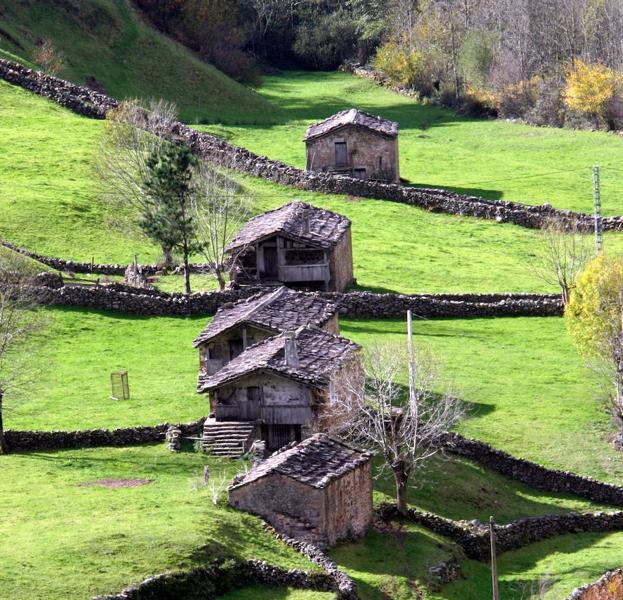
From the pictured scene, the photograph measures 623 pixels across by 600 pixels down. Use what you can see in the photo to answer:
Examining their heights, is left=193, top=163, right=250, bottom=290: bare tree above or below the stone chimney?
above

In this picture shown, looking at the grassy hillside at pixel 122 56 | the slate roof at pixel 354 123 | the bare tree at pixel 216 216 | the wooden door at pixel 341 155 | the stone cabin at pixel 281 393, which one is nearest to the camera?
the stone cabin at pixel 281 393

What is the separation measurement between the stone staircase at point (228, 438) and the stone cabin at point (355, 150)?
48255 millimetres

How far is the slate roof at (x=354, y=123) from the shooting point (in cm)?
10625

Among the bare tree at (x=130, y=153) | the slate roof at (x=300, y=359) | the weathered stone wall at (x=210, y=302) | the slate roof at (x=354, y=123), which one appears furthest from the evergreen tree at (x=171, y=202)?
the slate roof at (x=354, y=123)

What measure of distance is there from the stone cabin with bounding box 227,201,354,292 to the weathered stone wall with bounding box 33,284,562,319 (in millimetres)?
2774

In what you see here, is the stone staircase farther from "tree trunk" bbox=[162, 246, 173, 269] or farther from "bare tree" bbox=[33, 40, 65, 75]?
"bare tree" bbox=[33, 40, 65, 75]

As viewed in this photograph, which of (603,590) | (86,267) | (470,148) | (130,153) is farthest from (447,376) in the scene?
(470,148)

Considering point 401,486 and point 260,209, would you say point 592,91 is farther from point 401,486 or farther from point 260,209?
point 401,486

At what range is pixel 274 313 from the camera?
6712 centimetres

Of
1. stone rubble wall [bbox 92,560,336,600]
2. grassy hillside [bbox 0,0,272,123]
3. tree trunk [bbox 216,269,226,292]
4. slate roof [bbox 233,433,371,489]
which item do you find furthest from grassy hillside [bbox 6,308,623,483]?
grassy hillside [bbox 0,0,272,123]

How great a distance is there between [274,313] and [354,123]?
133 ft

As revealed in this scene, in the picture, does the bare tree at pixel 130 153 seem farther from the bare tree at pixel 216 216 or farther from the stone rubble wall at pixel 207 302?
the stone rubble wall at pixel 207 302

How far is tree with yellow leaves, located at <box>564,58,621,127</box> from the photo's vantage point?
429 feet

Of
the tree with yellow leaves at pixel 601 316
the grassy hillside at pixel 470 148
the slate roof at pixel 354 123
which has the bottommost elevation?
the tree with yellow leaves at pixel 601 316
